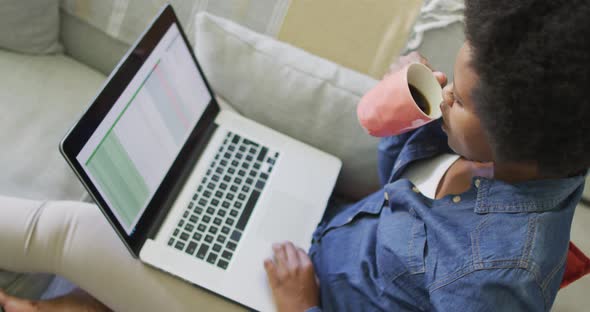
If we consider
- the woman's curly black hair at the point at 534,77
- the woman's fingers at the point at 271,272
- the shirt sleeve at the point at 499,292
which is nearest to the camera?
the woman's curly black hair at the point at 534,77

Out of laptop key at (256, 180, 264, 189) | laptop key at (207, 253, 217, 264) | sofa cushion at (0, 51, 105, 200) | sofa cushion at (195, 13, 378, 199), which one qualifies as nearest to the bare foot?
sofa cushion at (0, 51, 105, 200)

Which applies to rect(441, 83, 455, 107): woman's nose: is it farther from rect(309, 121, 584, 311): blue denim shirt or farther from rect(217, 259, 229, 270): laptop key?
rect(217, 259, 229, 270): laptop key

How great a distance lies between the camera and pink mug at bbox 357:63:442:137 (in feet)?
2.19

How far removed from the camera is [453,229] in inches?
26.5

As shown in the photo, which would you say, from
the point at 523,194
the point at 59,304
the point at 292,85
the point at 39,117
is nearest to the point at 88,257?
the point at 59,304

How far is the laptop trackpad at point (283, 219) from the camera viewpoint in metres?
0.88

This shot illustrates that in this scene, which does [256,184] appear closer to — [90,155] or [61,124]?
[90,155]

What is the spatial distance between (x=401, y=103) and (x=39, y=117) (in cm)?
84

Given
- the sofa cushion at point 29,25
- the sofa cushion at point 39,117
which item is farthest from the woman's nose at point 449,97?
the sofa cushion at point 29,25

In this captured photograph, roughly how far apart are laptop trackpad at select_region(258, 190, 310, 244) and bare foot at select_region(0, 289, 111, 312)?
40cm

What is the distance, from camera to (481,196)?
2.18 ft

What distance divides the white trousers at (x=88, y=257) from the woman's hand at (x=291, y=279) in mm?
88

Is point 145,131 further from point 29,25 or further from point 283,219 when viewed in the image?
point 29,25

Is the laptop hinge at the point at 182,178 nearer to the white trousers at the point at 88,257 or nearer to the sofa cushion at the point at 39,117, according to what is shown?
the white trousers at the point at 88,257
